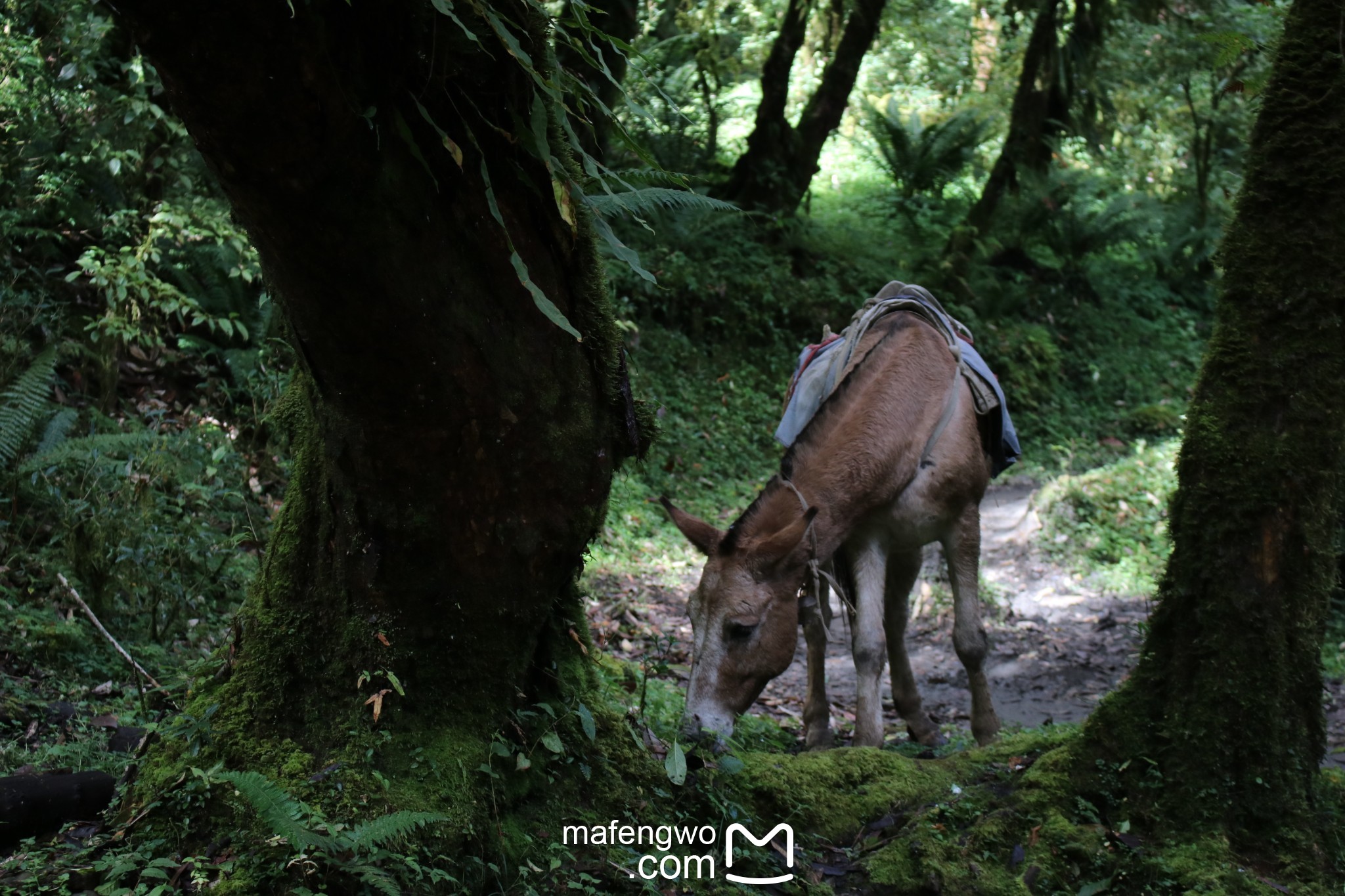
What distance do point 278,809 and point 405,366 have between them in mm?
1157

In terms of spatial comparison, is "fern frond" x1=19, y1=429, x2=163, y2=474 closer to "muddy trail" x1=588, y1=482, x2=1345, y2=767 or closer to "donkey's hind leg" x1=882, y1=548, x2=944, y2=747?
"muddy trail" x1=588, y1=482, x2=1345, y2=767

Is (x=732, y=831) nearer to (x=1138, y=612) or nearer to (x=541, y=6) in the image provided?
(x=541, y=6)

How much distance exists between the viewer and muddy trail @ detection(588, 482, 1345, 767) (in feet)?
21.9

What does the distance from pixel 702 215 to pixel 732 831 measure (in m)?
12.5

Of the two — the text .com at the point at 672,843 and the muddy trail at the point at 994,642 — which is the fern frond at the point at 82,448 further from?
the text .com at the point at 672,843

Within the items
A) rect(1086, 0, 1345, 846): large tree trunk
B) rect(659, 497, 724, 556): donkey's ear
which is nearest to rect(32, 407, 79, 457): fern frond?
rect(659, 497, 724, 556): donkey's ear

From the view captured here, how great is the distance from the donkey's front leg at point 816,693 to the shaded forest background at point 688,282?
0.21 m

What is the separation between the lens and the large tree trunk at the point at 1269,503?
3.31m

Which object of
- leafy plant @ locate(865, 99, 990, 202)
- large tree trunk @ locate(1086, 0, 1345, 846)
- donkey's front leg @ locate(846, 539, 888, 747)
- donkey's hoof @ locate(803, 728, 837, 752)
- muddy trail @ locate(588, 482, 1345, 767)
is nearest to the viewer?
large tree trunk @ locate(1086, 0, 1345, 846)

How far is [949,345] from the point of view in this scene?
616 cm

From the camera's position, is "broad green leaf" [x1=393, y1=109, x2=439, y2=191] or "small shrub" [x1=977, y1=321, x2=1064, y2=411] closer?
"broad green leaf" [x1=393, y1=109, x2=439, y2=191]

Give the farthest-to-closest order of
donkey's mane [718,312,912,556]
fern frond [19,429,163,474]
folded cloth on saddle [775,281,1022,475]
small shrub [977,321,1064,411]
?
1. small shrub [977,321,1064,411]
2. folded cloth on saddle [775,281,1022,475]
3. fern frond [19,429,163,474]
4. donkey's mane [718,312,912,556]

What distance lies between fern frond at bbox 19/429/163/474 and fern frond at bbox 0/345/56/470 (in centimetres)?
13

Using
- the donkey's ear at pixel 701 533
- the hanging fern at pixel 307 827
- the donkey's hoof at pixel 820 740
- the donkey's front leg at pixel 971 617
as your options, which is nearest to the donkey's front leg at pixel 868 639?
the donkey's hoof at pixel 820 740
